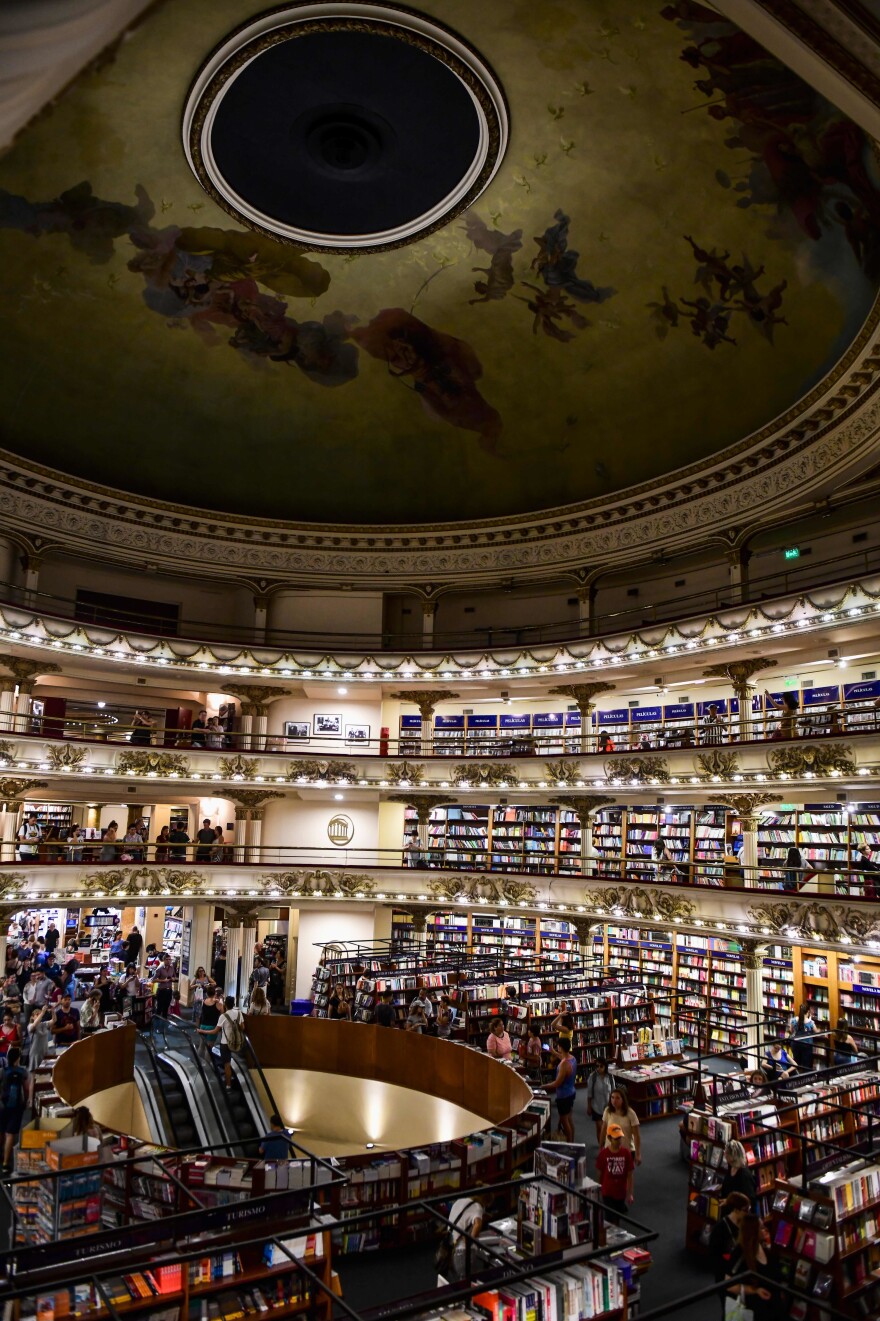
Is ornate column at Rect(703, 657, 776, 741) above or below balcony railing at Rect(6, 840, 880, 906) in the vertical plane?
above

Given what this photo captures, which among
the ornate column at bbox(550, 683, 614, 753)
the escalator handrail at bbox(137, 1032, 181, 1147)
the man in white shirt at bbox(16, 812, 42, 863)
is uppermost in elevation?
the ornate column at bbox(550, 683, 614, 753)

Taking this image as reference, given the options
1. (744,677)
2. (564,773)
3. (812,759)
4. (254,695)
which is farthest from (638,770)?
(254,695)

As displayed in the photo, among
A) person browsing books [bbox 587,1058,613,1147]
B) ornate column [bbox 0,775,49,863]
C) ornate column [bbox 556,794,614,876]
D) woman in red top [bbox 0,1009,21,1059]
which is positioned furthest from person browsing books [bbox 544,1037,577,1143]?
ornate column [bbox 0,775,49,863]

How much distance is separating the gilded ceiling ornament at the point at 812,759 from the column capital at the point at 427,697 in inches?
387

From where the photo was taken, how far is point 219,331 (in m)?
22.1

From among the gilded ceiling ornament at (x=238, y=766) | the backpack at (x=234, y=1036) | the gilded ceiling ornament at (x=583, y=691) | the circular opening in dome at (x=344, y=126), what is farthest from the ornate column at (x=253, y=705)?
the circular opening in dome at (x=344, y=126)

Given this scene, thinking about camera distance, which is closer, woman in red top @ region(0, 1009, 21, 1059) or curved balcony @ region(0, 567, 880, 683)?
woman in red top @ region(0, 1009, 21, 1059)

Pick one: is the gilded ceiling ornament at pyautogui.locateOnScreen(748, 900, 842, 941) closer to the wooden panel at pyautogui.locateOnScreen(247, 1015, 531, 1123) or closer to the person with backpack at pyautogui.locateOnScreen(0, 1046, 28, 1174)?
the wooden panel at pyautogui.locateOnScreen(247, 1015, 531, 1123)

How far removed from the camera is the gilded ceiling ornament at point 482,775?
21.9 m

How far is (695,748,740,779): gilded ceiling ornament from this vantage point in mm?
17469

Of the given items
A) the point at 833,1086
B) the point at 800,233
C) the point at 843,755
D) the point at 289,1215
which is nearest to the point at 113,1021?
the point at 289,1215

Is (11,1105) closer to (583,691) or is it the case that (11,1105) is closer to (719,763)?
(719,763)

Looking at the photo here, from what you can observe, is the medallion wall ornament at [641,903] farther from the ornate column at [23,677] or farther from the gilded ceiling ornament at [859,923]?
the ornate column at [23,677]

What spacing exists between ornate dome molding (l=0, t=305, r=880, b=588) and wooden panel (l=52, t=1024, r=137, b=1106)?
13.5 m
